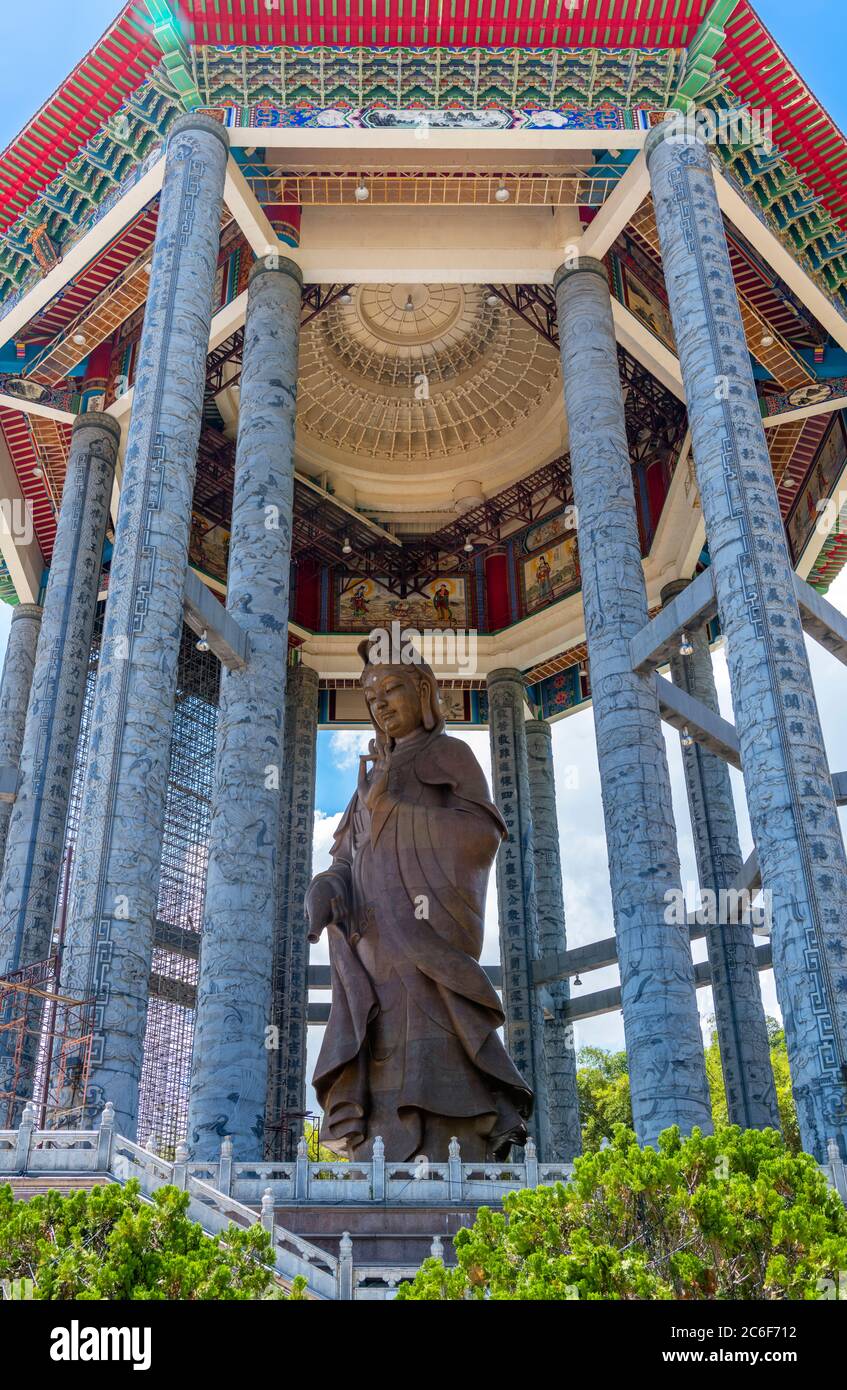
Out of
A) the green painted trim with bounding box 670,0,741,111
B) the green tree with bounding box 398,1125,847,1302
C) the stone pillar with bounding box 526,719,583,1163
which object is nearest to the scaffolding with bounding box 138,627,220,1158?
the stone pillar with bounding box 526,719,583,1163

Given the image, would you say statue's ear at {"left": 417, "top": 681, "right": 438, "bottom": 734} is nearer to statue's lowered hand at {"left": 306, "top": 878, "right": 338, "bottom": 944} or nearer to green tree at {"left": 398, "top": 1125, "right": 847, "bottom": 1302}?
statue's lowered hand at {"left": 306, "top": 878, "right": 338, "bottom": 944}

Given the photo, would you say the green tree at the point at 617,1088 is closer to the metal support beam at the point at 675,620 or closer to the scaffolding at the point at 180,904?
the scaffolding at the point at 180,904

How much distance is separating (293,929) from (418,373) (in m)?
9.69

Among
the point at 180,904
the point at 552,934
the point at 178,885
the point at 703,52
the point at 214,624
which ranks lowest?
the point at 214,624

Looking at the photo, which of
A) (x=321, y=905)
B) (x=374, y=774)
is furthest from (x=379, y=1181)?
(x=374, y=774)

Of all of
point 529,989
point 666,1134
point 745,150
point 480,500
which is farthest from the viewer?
point 480,500

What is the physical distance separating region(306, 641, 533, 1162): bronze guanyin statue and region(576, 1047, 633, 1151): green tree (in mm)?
19738

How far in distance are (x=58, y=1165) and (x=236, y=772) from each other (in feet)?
16.8

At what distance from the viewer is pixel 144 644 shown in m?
10.4

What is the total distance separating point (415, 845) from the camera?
33.2 feet

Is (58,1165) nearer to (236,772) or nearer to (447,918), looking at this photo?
(447,918)

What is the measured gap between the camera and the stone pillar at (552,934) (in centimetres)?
1959

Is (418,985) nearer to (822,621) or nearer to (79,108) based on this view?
(822,621)

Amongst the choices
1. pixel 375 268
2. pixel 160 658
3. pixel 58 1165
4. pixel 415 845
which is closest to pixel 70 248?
pixel 375 268
